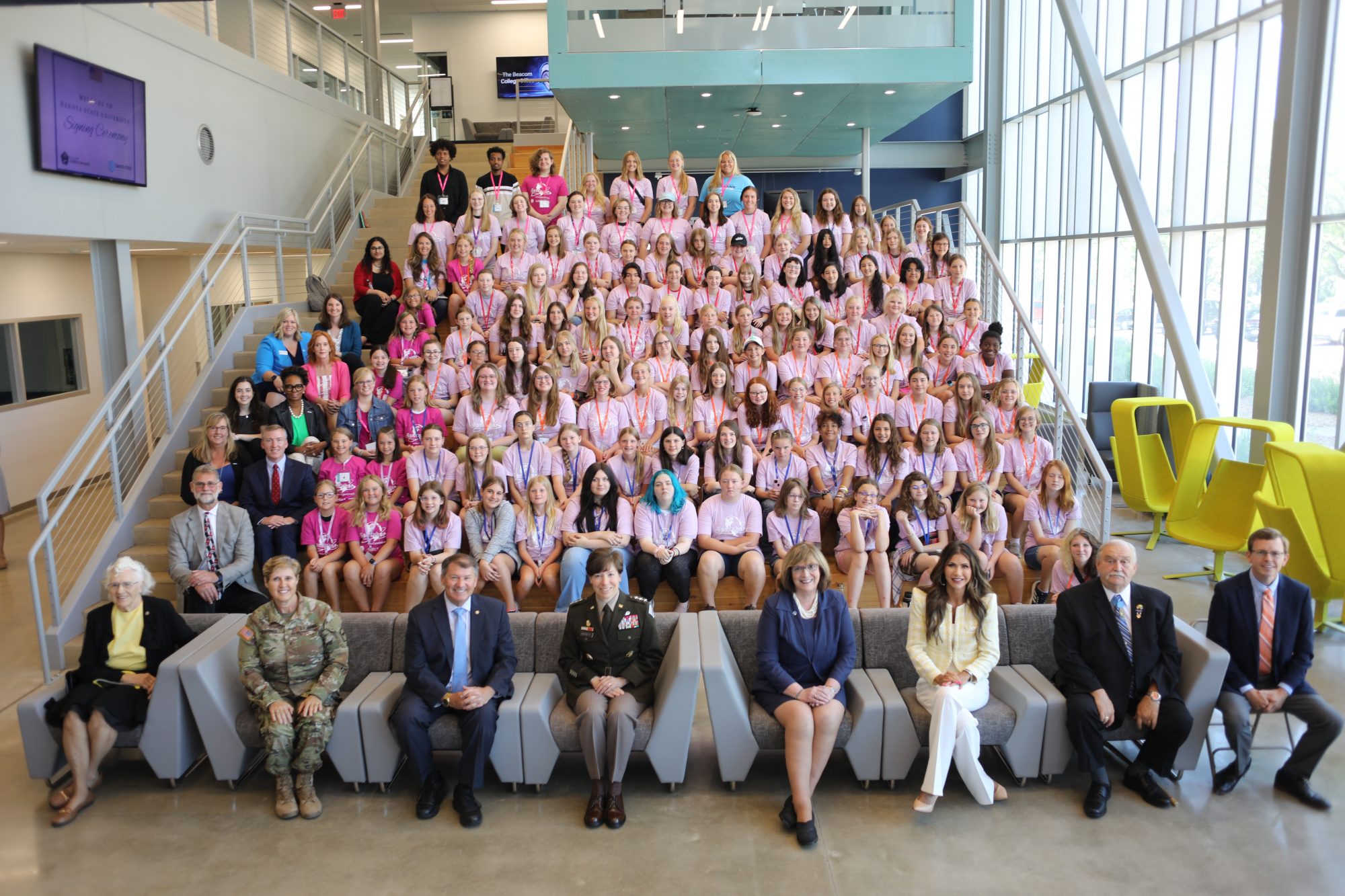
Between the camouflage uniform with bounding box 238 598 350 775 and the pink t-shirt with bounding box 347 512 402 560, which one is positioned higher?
the pink t-shirt with bounding box 347 512 402 560

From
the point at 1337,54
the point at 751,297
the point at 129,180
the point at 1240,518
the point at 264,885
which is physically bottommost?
the point at 264,885

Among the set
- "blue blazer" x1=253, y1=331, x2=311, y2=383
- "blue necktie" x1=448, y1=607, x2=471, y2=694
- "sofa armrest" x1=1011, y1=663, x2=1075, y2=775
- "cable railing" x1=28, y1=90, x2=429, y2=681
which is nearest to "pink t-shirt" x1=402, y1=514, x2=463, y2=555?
"blue necktie" x1=448, y1=607, x2=471, y2=694

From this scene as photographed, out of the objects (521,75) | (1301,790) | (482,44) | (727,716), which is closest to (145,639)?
(727,716)

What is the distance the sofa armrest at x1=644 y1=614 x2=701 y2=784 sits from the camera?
15.4 ft

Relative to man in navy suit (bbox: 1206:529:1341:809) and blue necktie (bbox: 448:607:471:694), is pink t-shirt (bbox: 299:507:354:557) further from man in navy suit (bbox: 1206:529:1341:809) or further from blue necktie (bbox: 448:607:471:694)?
man in navy suit (bbox: 1206:529:1341:809)

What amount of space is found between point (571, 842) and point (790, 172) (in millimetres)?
19799

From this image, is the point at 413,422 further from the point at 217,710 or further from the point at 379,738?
the point at 379,738

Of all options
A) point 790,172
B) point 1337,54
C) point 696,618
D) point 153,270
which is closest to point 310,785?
point 696,618

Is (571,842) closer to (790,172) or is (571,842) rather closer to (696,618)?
(696,618)

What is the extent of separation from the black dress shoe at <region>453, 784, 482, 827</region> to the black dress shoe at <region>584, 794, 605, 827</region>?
507 mm

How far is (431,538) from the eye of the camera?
6.54 metres

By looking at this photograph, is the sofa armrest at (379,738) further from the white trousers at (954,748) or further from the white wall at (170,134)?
the white wall at (170,134)

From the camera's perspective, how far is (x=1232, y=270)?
→ 11352 millimetres

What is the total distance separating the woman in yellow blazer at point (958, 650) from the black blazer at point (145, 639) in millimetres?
3820
